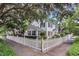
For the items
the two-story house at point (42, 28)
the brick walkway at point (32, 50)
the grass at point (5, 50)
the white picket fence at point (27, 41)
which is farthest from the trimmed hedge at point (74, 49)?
the grass at point (5, 50)

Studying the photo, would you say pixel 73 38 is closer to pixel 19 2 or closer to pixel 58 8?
pixel 58 8

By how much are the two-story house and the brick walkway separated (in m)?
0.18

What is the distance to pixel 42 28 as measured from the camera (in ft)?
8.48

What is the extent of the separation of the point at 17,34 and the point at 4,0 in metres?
0.44

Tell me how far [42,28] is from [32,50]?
0.96ft

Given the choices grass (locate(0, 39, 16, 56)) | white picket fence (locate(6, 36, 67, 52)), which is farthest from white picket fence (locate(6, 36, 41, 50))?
grass (locate(0, 39, 16, 56))

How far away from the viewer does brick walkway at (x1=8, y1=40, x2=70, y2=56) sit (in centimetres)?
258

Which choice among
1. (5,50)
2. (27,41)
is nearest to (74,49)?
(27,41)

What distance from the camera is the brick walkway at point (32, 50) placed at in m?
2.58

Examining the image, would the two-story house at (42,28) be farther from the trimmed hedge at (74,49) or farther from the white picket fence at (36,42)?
the trimmed hedge at (74,49)

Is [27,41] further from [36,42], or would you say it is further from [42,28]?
[42,28]

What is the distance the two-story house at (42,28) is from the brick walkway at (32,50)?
0.58 feet

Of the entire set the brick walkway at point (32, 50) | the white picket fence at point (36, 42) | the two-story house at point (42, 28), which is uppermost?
the two-story house at point (42, 28)

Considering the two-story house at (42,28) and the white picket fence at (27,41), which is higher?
the two-story house at (42,28)
